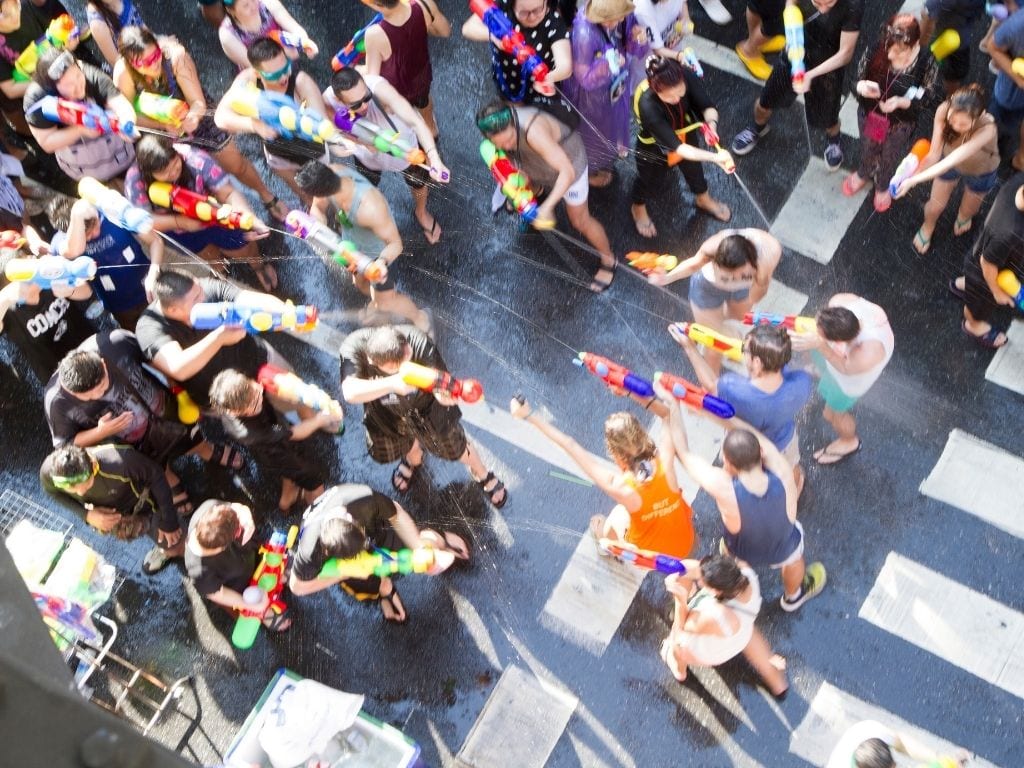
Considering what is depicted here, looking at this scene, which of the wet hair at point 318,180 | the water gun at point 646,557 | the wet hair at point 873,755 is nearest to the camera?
the wet hair at point 873,755

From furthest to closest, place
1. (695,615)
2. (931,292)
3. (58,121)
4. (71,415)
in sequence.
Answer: (931,292)
(58,121)
(71,415)
(695,615)

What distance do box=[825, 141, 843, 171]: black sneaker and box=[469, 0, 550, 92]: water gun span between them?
6.77ft

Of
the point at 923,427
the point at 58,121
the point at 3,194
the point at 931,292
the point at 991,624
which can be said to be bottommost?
the point at 991,624

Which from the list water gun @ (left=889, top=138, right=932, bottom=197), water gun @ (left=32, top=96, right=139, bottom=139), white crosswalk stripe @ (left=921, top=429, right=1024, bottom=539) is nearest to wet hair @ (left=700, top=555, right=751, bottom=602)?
white crosswalk stripe @ (left=921, top=429, right=1024, bottom=539)

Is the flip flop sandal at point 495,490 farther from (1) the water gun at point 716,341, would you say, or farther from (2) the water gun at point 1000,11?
(2) the water gun at point 1000,11

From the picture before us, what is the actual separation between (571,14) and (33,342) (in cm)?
368

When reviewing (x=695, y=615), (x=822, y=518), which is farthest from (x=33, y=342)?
(x=822, y=518)

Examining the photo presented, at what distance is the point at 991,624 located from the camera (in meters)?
5.90

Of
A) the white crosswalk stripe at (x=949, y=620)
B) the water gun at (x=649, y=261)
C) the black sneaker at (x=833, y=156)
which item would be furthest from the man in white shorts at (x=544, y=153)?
the white crosswalk stripe at (x=949, y=620)

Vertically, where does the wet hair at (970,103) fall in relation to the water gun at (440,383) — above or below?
above

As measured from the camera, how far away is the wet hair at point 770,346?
506cm

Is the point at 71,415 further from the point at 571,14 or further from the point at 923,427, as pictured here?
the point at 923,427

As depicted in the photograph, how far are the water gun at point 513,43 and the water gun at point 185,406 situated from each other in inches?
104

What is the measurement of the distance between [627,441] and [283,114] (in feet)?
8.82
